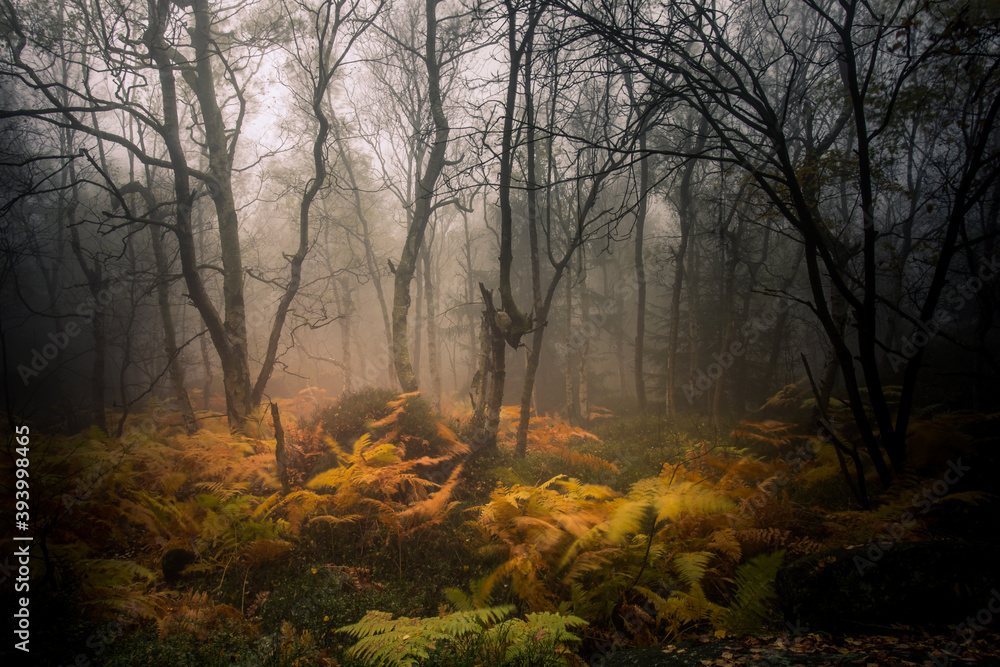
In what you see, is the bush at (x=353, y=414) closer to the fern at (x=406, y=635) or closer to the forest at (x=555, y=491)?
the forest at (x=555, y=491)

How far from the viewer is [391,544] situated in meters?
5.41

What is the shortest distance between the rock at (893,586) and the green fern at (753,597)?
0.16 meters

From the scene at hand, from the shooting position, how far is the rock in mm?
2918

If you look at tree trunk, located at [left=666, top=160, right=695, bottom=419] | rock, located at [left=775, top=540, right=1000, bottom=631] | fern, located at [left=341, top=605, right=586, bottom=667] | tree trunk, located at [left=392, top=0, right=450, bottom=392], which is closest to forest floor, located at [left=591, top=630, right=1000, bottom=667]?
rock, located at [left=775, top=540, right=1000, bottom=631]

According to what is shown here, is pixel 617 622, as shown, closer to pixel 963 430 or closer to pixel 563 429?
pixel 963 430

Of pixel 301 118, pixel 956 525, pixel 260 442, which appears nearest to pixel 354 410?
pixel 260 442

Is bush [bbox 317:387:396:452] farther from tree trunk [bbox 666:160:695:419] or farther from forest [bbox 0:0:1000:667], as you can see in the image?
tree trunk [bbox 666:160:695:419]

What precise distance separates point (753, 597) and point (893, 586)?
3.16 feet

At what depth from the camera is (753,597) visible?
3.54 metres

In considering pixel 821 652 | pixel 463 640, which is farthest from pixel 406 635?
pixel 821 652

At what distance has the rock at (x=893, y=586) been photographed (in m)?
2.92

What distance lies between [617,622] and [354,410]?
6.53 m

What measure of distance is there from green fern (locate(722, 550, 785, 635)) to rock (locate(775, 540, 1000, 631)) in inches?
6.3

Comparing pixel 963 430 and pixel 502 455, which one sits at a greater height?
pixel 963 430
